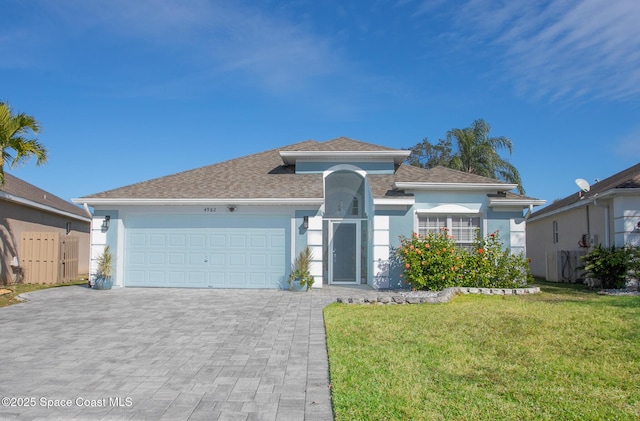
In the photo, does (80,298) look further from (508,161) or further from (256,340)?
(508,161)

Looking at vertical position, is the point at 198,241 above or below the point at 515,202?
below

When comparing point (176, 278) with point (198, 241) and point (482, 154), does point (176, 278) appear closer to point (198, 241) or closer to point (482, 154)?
point (198, 241)

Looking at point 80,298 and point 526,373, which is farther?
point 80,298

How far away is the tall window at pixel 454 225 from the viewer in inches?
616

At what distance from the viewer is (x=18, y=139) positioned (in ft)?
47.2

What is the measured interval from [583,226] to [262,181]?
515 inches

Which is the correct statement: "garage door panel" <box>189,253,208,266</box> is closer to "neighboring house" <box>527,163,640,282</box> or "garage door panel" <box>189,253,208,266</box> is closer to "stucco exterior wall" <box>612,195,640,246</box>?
"neighboring house" <box>527,163,640,282</box>

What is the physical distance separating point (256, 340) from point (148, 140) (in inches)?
561

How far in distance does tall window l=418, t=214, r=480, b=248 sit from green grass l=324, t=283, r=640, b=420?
547 cm

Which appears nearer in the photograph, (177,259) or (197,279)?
(197,279)

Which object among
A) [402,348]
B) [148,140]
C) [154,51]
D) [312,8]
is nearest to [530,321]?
[402,348]

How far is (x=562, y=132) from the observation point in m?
22.7

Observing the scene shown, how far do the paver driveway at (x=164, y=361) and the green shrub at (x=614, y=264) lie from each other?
9593 mm

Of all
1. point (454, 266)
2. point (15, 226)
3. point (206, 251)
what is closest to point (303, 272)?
point (206, 251)
